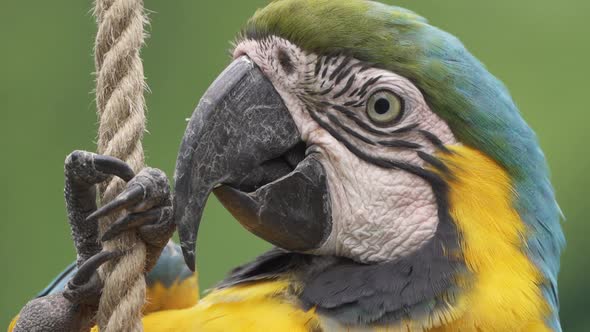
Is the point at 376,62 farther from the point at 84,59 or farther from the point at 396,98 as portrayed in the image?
the point at 84,59

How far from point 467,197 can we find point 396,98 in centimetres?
21

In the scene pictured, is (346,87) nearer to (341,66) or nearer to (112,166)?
(341,66)

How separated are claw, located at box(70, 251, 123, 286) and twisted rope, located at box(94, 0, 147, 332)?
0.5 inches

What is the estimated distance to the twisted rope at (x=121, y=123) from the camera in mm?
1132

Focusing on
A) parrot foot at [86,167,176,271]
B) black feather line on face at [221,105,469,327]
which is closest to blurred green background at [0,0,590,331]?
black feather line on face at [221,105,469,327]

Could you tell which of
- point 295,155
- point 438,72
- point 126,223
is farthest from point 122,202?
point 438,72

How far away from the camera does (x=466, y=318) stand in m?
1.33

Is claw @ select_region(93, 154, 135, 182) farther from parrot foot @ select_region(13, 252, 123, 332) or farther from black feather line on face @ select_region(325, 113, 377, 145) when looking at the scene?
black feather line on face @ select_region(325, 113, 377, 145)

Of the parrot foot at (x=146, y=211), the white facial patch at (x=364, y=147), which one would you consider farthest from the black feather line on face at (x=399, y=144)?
the parrot foot at (x=146, y=211)

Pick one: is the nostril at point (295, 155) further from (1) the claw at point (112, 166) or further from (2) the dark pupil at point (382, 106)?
(1) the claw at point (112, 166)

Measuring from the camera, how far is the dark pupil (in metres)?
1.43

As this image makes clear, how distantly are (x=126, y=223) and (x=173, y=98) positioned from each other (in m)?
1.87

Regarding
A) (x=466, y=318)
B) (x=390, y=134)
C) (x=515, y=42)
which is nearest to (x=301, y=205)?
(x=390, y=134)

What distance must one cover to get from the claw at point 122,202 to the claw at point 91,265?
6cm
